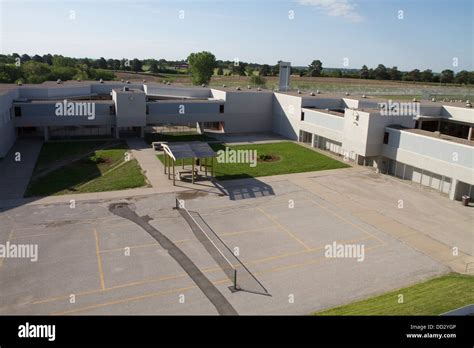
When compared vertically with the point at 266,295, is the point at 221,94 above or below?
above

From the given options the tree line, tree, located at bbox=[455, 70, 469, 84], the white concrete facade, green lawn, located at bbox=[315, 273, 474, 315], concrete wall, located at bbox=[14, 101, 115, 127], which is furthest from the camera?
tree, located at bbox=[455, 70, 469, 84]

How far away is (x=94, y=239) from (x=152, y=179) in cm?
1145

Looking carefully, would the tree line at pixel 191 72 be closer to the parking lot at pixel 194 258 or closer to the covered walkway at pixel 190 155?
the covered walkway at pixel 190 155

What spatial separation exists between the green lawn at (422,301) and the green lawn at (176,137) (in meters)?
35.4

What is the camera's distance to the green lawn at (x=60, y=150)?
37.8m

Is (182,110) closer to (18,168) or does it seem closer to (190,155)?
(190,155)

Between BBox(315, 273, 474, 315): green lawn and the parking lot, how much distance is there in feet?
2.40

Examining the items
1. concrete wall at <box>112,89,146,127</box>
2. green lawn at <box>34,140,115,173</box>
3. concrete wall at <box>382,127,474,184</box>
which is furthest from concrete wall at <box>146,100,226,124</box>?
concrete wall at <box>382,127,474,184</box>

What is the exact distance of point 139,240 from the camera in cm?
2311

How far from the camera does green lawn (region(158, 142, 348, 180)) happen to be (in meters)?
36.7

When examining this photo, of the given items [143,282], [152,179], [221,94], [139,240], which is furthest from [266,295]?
[221,94]

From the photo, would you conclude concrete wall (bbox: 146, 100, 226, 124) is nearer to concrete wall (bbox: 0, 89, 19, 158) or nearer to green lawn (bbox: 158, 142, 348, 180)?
green lawn (bbox: 158, 142, 348, 180)

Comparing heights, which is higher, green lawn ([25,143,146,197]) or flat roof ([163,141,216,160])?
flat roof ([163,141,216,160])

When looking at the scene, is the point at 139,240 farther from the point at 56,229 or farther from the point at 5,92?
the point at 5,92
